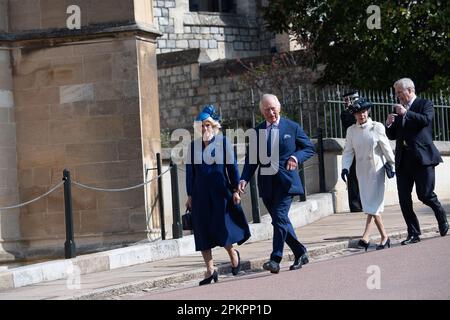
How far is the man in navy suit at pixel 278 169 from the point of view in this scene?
13031mm

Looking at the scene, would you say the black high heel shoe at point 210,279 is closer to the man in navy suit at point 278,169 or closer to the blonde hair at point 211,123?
the man in navy suit at point 278,169

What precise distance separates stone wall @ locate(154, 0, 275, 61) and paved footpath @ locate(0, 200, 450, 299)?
19065 millimetres

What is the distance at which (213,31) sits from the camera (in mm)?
38250

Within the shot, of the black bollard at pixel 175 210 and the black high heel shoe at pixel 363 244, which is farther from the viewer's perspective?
the black bollard at pixel 175 210

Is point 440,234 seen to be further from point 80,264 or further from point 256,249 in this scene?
point 80,264

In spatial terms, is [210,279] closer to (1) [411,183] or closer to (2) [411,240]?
(2) [411,240]

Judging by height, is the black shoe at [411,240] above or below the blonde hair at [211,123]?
below

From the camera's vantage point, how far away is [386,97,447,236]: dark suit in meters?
14.9

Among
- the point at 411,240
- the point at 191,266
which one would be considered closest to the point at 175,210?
the point at 191,266

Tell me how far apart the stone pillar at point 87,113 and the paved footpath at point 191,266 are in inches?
96.5

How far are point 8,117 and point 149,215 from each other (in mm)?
2419
